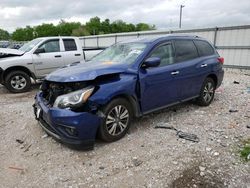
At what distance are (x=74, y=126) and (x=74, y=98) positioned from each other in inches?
16.2

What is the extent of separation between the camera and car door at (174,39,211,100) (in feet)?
16.8

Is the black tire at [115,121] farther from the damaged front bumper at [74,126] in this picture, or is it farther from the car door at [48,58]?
the car door at [48,58]

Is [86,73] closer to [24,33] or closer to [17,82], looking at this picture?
[17,82]

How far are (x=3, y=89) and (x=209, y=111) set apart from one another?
7020 mm

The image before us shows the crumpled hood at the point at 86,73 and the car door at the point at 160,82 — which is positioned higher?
the crumpled hood at the point at 86,73

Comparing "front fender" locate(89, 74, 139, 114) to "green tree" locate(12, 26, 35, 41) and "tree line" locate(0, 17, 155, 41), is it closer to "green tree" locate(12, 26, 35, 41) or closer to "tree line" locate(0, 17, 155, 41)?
"tree line" locate(0, 17, 155, 41)

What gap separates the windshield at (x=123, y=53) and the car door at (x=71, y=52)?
3675 millimetres

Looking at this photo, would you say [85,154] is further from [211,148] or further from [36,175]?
[211,148]

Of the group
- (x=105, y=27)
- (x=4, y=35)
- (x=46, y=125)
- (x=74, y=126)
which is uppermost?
(x=105, y=27)

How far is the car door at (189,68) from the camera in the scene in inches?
201

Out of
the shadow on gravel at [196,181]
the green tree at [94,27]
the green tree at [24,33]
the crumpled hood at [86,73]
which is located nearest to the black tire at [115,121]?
the crumpled hood at [86,73]

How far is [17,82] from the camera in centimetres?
811

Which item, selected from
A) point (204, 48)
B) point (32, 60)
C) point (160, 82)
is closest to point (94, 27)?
point (32, 60)

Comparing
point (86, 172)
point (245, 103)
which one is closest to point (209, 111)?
point (245, 103)
